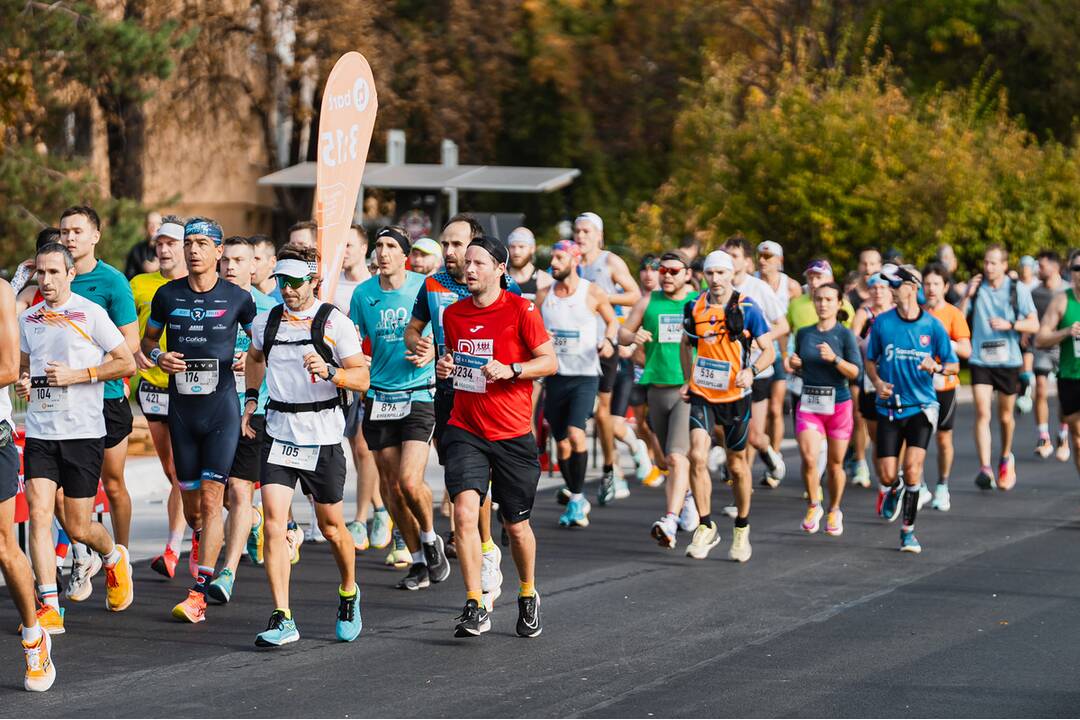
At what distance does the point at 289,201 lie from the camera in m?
36.4

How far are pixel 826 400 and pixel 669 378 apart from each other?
1.28m

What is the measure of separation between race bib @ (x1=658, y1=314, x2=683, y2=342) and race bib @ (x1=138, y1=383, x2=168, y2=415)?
3927 millimetres

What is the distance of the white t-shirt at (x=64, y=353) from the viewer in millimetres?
8758

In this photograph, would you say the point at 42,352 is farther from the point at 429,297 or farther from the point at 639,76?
the point at 639,76

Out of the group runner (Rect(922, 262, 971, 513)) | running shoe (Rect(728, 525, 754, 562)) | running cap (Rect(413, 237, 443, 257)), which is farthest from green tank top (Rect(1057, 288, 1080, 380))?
running cap (Rect(413, 237, 443, 257))

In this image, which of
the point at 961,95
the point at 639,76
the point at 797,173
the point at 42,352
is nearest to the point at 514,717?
the point at 42,352

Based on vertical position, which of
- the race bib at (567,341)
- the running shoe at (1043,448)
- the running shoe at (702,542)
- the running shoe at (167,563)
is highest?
the race bib at (567,341)

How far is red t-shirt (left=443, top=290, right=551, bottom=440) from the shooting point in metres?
8.79

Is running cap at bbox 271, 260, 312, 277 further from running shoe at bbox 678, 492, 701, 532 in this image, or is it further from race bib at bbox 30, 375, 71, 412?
running shoe at bbox 678, 492, 701, 532

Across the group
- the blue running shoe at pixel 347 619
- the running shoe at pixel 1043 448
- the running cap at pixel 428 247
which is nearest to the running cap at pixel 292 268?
the blue running shoe at pixel 347 619

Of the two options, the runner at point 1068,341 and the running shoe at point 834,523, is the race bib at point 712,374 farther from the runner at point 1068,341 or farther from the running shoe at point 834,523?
the runner at point 1068,341

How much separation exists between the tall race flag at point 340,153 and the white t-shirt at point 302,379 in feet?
4.48

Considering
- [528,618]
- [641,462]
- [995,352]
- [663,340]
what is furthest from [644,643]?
[995,352]

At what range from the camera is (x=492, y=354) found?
8.80 metres
